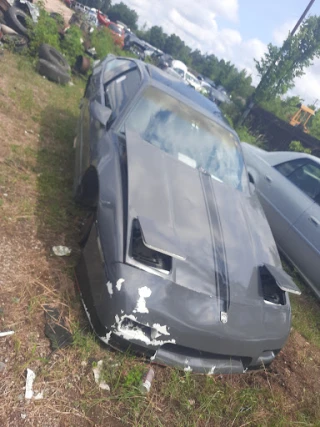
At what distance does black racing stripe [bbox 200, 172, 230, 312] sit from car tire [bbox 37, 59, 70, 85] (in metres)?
5.22

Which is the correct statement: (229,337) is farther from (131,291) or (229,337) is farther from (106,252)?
(106,252)

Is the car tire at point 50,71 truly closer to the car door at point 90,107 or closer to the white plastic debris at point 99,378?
the car door at point 90,107

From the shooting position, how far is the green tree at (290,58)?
12.2 m

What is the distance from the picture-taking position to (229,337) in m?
2.03

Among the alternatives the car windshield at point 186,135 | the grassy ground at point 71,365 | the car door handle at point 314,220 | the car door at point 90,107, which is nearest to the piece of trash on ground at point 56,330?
the grassy ground at point 71,365

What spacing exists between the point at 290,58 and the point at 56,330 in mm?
13705

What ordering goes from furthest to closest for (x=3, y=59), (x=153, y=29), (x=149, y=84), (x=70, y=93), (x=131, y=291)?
(x=153, y=29)
(x=70, y=93)
(x=3, y=59)
(x=149, y=84)
(x=131, y=291)

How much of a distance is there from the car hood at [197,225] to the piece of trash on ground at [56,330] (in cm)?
73

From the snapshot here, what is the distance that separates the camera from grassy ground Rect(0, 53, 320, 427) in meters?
1.75

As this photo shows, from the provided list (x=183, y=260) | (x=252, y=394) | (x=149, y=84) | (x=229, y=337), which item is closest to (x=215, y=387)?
(x=252, y=394)

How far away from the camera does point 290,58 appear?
40.7 feet

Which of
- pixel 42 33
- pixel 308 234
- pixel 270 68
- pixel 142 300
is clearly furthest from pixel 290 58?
pixel 142 300

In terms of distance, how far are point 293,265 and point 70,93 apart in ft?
18.0

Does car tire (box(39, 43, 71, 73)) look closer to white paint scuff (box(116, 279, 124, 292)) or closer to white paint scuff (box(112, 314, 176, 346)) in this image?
white paint scuff (box(116, 279, 124, 292))
